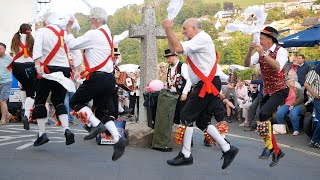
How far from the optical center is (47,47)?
8281 millimetres

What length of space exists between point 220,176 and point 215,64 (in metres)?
1.42

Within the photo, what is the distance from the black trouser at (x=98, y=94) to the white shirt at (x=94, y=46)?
12 cm

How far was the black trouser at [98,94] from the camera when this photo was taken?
7250 mm

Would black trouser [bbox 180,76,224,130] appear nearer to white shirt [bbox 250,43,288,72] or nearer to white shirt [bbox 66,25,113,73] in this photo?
white shirt [bbox 250,43,288,72]

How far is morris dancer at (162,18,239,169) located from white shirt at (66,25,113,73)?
3.54 feet

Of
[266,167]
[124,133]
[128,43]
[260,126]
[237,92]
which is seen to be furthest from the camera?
[128,43]

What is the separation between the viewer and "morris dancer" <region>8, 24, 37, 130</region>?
9867 millimetres

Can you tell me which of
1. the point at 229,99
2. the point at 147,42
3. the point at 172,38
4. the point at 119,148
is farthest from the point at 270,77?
the point at 229,99

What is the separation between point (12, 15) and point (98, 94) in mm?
21054

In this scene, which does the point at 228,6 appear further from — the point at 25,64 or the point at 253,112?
the point at 25,64

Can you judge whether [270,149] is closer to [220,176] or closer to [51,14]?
[220,176]


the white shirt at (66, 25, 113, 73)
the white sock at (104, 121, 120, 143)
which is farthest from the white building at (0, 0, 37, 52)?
the white sock at (104, 121, 120, 143)

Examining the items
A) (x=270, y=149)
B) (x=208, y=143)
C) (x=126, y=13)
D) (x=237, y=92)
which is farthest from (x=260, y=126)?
(x=126, y=13)

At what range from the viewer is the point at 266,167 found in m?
7.99
